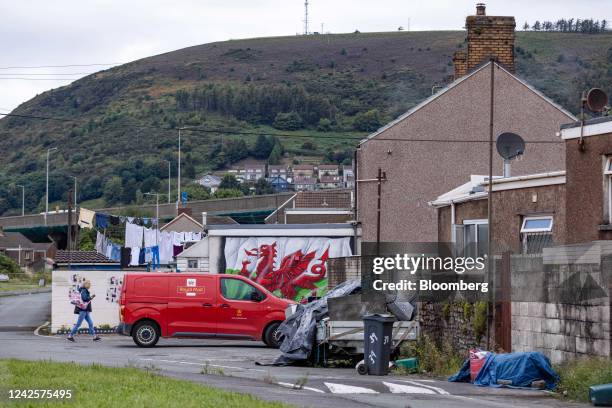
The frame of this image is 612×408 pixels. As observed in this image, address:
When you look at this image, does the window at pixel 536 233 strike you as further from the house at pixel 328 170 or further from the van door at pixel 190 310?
the house at pixel 328 170

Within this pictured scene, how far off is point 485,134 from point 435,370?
63.0 ft

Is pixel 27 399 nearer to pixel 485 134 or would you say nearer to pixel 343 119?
pixel 485 134

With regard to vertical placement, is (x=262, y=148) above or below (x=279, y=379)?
above

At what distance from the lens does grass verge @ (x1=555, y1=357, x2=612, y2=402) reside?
1744 centimetres

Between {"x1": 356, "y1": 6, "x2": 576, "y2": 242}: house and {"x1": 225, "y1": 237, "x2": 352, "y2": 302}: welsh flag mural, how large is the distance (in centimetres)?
367

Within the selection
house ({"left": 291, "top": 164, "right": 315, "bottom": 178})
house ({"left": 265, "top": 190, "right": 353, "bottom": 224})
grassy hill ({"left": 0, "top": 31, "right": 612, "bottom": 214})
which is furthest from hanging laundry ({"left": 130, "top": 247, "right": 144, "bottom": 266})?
house ({"left": 291, "top": 164, "right": 315, "bottom": 178})

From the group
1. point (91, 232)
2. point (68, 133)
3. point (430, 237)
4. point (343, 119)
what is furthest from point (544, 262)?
point (68, 133)

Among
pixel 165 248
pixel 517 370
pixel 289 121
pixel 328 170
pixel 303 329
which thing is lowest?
pixel 517 370

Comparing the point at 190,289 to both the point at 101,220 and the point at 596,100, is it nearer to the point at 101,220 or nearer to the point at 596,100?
the point at 596,100

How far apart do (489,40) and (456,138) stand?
3.43 meters

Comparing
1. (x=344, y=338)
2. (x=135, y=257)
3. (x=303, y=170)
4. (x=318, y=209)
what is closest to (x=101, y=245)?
(x=135, y=257)

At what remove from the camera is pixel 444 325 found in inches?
983

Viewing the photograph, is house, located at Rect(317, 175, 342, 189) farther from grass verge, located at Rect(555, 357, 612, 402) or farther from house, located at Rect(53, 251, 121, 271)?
grass verge, located at Rect(555, 357, 612, 402)

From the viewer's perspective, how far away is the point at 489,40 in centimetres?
4128
